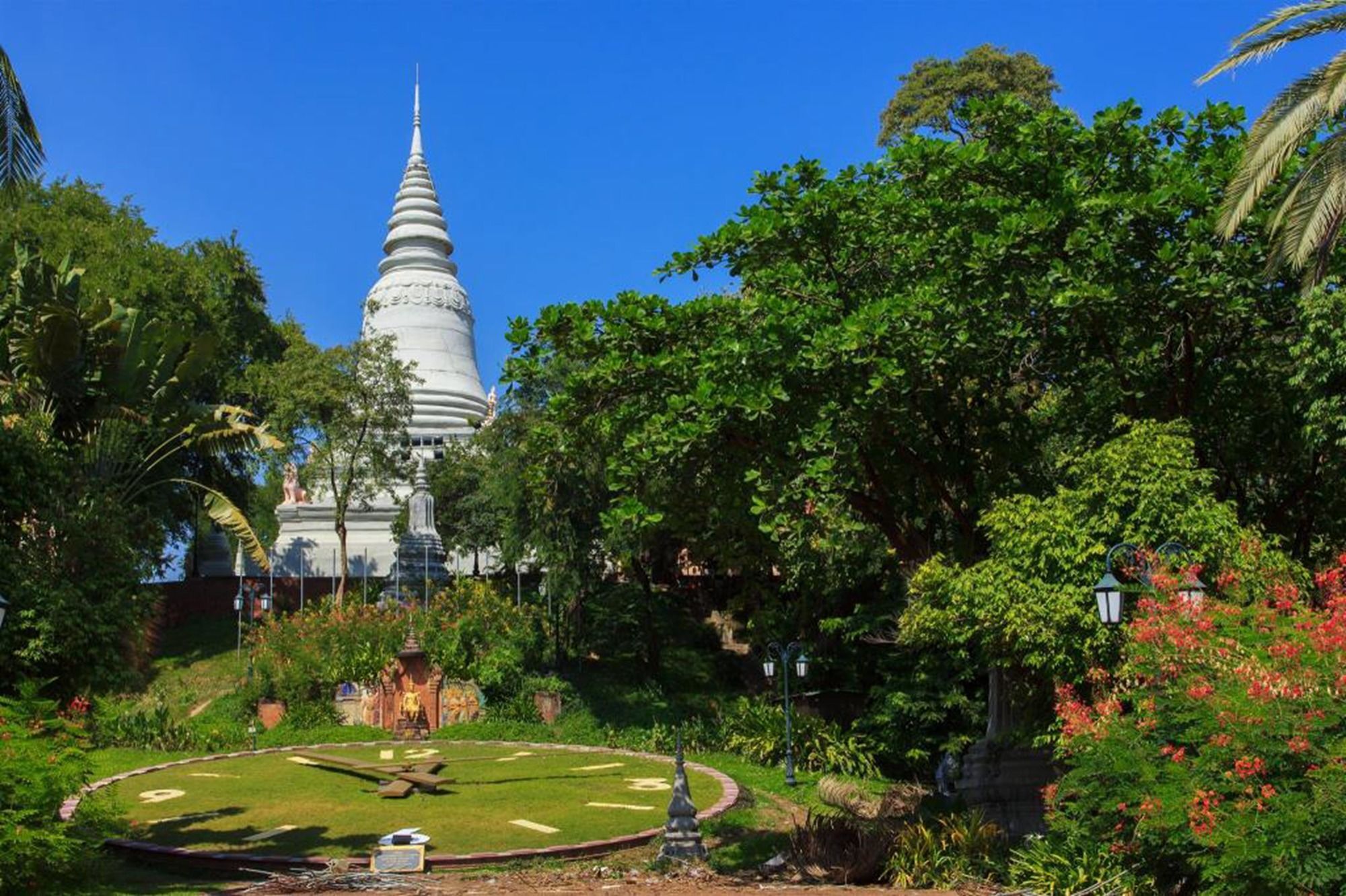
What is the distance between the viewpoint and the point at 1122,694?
39.1 ft

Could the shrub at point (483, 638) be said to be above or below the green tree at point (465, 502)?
below

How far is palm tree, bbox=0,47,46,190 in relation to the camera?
12.4 meters

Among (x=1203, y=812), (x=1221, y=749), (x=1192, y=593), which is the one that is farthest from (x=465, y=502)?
(x=1203, y=812)

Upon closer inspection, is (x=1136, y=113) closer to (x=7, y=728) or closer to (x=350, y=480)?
(x=7, y=728)

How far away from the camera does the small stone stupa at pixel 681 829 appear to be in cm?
1432

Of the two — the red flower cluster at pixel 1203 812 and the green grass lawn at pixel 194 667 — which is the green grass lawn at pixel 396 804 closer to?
the green grass lawn at pixel 194 667

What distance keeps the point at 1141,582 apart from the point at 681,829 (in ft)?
19.3

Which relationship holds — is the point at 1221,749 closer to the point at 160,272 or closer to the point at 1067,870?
the point at 1067,870

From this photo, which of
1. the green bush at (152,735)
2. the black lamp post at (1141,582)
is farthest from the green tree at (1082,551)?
the green bush at (152,735)

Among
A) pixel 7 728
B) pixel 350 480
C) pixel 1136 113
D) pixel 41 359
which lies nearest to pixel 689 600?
pixel 350 480

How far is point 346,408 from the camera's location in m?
30.7

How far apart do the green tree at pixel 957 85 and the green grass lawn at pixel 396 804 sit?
1878 centimetres

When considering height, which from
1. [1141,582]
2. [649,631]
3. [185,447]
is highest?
[185,447]

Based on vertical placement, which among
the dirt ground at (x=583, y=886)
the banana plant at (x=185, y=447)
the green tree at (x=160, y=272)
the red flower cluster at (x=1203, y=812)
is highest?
the green tree at (x=160, y=272)
